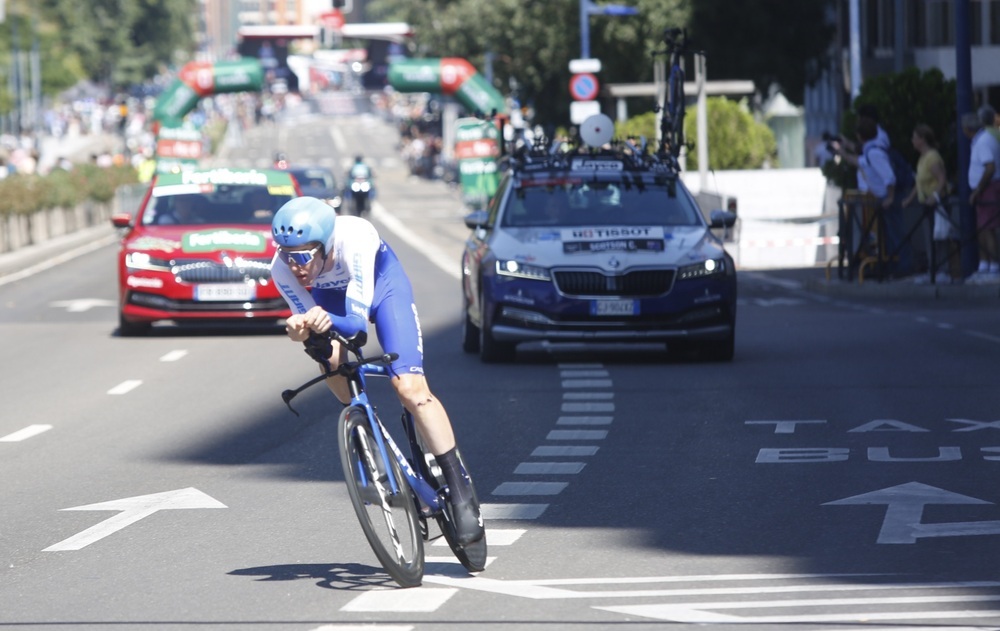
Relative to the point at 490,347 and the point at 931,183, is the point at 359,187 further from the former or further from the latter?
the point at 490,347

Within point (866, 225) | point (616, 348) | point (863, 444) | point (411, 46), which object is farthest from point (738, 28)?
point (863, 444)

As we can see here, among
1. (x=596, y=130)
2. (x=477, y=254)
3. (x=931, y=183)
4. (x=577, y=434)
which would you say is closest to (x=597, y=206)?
(x=477, y=254)

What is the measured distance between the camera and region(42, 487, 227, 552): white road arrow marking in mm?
9273

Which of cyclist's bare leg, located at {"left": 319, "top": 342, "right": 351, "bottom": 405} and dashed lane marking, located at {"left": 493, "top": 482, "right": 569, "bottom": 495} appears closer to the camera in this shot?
cyclist's bare leg, located at {"left": 319, "top": 342, "right": 351, "bottom": 405}

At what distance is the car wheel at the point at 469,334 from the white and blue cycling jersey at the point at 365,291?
33.0ft

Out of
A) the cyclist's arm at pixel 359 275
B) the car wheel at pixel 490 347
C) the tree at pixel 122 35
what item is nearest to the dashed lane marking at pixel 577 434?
the car wheel at pixel 490 347

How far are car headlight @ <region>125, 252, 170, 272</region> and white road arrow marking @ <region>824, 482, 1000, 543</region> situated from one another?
38.5ft

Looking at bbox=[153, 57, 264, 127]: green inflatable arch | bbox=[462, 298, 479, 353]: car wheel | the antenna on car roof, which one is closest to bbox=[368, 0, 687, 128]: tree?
bbox=[153, 57, 264, 127]: green inflatable arch

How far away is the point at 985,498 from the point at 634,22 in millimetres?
52869

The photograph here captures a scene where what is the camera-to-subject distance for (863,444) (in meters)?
11.7

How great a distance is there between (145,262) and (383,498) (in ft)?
44.5

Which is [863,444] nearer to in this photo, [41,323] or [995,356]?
[995,356]

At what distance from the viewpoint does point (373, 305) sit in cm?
791

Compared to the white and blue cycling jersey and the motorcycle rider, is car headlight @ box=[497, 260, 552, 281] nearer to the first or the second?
the white and blue cycling jersey
